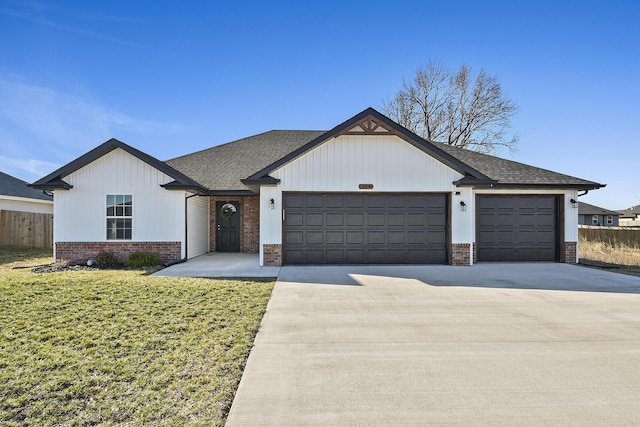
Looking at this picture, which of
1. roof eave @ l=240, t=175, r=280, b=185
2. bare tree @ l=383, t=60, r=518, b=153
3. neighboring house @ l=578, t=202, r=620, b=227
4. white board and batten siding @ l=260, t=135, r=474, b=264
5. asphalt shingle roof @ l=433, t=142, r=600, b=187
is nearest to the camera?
roof eave @ l=240, t=175, r=280, b=185

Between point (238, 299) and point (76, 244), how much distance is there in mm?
8676

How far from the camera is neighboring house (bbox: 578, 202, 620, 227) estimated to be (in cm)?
4128

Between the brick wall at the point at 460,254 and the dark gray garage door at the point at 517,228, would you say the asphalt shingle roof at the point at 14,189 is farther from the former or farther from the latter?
the dark gray garage door at the point at 517,228

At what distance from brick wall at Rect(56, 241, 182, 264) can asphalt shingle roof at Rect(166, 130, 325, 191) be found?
9.94 ft

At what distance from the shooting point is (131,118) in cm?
1797

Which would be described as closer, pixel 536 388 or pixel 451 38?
pixel 536 388

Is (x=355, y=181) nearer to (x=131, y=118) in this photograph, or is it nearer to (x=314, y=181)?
(x=314, y=181)

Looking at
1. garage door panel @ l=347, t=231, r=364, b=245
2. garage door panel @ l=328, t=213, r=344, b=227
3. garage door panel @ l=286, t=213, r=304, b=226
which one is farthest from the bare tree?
garage door panel @ l=286, t=213, r=304, b=226

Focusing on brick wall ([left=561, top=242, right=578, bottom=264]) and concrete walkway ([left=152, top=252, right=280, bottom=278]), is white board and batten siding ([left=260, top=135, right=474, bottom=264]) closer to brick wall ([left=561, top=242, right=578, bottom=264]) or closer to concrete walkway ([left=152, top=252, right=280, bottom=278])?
concrete walkway ([left=152, top=252, right=280, bottom=278])

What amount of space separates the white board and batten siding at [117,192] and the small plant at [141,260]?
0.72 metres

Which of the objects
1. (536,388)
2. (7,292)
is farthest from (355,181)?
(7,292)

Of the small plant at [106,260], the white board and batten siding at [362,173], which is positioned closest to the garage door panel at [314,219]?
A: the white board and batten siding at [362,173]

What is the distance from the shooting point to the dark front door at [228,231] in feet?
50.3

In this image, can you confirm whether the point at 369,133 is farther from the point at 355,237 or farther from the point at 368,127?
the point at 355,237
